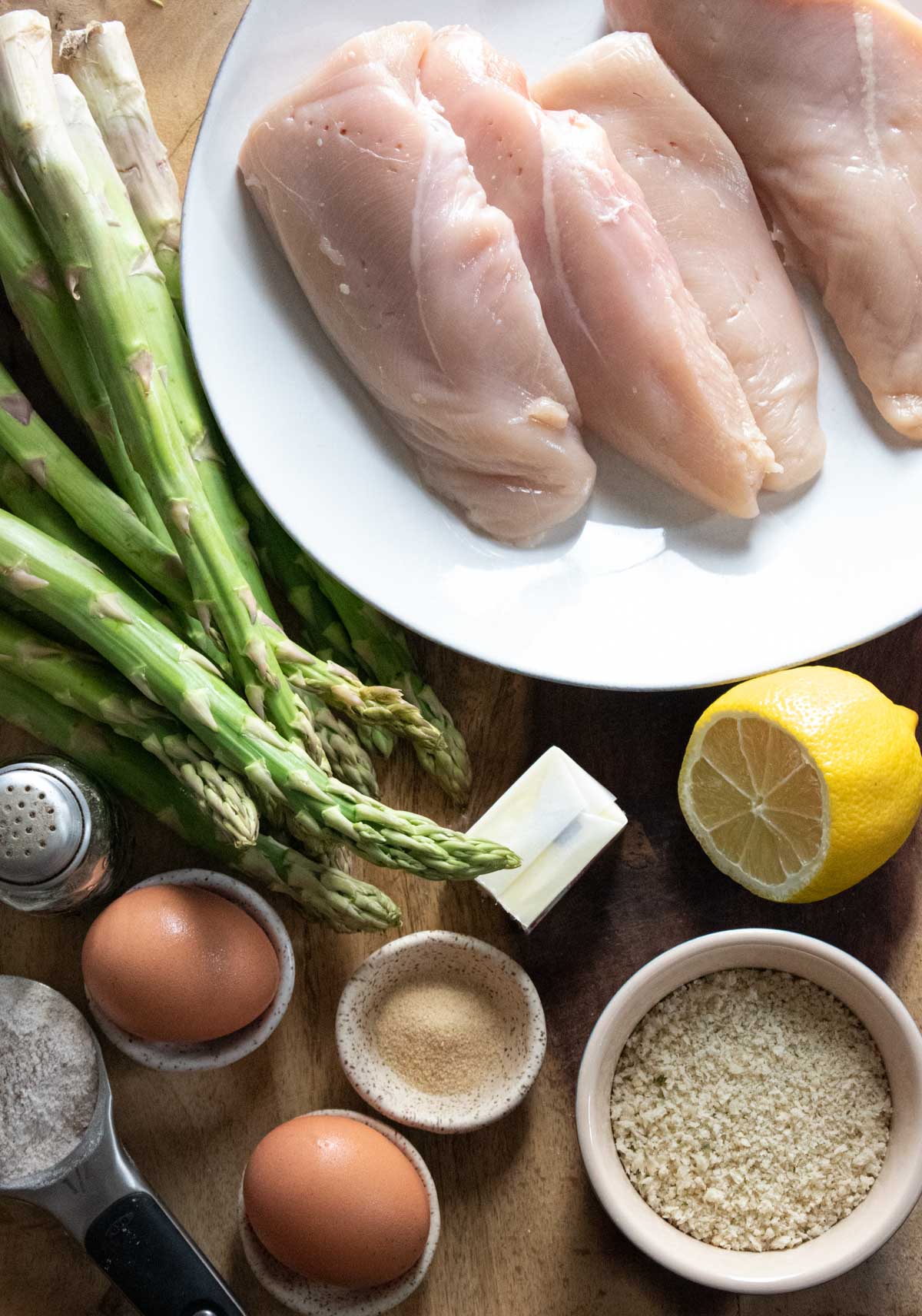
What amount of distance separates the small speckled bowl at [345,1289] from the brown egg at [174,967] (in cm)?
25

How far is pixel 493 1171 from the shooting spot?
1803mm

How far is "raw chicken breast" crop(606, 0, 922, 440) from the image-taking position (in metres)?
1.72

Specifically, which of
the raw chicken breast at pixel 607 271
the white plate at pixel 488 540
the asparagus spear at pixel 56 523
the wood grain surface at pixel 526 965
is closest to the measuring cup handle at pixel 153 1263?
the wood grain surface at pixel 526 965

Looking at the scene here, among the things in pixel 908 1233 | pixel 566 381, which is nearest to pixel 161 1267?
pixel 908 1233

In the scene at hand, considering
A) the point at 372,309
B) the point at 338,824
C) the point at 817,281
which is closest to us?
the point at 338,824

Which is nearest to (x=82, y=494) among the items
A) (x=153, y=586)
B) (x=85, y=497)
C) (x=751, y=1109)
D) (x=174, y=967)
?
(x=85, y=497)

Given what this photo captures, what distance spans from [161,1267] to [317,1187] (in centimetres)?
26

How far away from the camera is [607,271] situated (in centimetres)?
169

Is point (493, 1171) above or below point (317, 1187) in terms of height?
below

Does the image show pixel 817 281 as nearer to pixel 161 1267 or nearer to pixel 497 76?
pixel 497 76

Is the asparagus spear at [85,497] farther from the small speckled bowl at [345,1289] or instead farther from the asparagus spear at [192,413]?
the small speckled bowl at [345,1289]

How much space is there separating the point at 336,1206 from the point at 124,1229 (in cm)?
32

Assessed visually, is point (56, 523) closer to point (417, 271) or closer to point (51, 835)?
point (51, 835)

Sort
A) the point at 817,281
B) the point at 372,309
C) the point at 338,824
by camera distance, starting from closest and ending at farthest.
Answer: the point at 338,824 → the point at 372,309 → the point at 817,281
